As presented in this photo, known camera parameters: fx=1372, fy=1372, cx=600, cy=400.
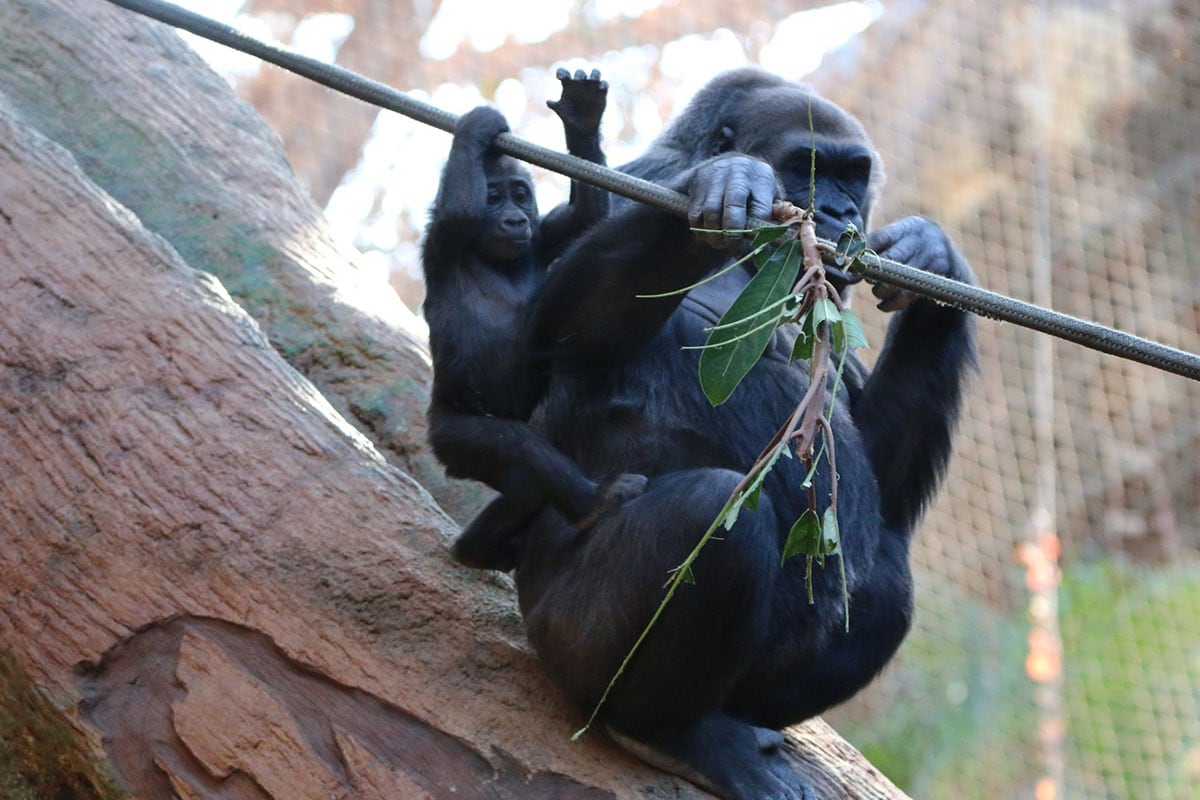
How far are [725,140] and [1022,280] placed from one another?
5188 mm

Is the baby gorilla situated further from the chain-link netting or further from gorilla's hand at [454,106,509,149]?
the chain-link netting

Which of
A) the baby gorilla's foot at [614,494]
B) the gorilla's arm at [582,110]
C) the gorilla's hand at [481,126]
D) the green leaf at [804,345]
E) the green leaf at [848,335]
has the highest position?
the gorilla's hand at [481,126]

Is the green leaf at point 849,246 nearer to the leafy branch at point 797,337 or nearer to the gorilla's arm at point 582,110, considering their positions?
the leafy branch at point 797,337

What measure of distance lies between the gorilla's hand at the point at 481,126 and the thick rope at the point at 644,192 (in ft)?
0.17

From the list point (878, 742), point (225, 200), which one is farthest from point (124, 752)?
point (878, 742)

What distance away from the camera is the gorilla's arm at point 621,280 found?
235 centimetres

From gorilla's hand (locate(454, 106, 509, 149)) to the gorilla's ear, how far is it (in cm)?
75

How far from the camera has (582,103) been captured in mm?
2541

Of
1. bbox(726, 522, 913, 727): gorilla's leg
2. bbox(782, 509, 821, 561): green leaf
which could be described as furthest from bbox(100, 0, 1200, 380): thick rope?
bbox(726, 522, 913, 727): gorilla's leg

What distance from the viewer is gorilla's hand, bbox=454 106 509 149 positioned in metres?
2.48

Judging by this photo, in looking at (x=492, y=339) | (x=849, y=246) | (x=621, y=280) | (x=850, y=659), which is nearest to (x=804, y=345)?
(x=849, y=246)

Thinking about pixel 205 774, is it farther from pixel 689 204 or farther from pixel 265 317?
pixel 265 317

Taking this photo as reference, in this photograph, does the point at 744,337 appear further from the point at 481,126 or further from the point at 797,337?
the point at 481,126

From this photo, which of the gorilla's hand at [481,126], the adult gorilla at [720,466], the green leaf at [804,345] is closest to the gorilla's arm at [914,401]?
the adult gorilla at [720,466]
